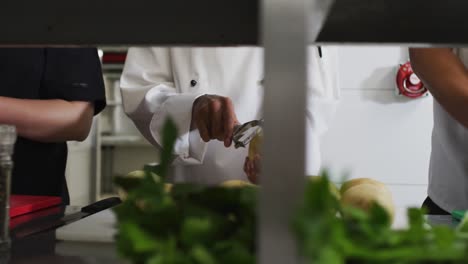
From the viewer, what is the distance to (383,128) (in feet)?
6.41

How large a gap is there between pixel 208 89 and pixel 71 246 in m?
0.74

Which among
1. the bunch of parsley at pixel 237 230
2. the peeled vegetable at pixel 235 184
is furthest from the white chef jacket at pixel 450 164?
the bunch of parsley at pixel 237 230

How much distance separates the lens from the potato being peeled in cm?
44

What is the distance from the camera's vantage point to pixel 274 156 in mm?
263

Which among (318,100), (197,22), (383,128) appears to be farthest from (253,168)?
(383,128)

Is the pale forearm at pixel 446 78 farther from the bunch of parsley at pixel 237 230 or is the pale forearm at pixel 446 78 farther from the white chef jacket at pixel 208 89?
the bunch of parsley at pixel 237 230

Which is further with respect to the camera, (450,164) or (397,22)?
(450,164)

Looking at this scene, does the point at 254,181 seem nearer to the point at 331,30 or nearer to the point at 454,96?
the point at 454,96

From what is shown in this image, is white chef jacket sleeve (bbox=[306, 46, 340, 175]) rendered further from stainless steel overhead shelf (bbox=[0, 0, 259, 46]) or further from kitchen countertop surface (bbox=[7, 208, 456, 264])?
stainless steel overhead shelf (bbox=[0, 0, 259, 46])

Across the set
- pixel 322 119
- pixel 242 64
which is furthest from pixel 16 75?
pixel 322 119

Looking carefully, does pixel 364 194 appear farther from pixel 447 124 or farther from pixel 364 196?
pixel 447 124

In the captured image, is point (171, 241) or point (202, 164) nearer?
point (171, 241)

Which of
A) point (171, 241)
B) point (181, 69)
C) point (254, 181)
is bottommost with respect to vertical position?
point (254, 181)

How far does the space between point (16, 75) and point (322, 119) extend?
29.0 inches
